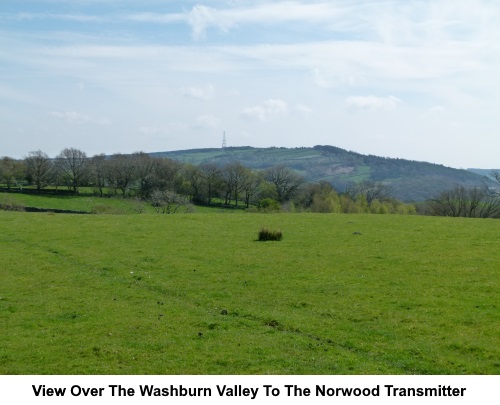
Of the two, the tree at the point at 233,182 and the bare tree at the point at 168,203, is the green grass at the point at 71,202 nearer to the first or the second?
the bare tree at the point at 168,203

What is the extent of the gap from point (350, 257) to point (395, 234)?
30.0 feet

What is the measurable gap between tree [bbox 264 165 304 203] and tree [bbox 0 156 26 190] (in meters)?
56.5

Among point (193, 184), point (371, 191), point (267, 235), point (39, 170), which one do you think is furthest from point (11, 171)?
point (267, 235)

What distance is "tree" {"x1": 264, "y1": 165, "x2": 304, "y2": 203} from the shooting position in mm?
116375

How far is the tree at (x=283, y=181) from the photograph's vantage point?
116375mm

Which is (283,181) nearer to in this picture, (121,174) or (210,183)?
(210,183)

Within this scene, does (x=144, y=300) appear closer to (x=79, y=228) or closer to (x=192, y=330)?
(x=192, y=330)

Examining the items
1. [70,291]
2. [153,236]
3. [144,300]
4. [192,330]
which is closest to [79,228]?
[153,236]

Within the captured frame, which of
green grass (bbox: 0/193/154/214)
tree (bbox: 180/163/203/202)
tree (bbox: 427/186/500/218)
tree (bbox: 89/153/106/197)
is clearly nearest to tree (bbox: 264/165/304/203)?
tree (bbox: 180/163/203/202)

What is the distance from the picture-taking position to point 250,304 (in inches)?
655

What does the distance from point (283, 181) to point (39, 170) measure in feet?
181

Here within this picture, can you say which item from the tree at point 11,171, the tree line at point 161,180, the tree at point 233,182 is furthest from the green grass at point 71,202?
the tree at point 233,182

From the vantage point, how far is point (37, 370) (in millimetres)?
11352

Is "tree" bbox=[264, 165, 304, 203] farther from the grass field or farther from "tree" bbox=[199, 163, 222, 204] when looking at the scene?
the grass field
